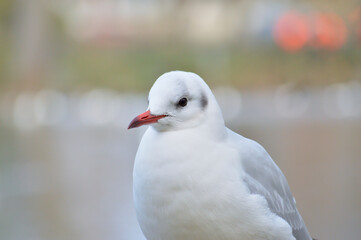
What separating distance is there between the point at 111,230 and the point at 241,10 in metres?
9.00

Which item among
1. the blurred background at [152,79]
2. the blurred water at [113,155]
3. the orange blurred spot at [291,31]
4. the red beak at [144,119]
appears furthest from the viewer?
the orange blurred spot at [291,31]

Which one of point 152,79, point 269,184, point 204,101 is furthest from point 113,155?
point 204,101

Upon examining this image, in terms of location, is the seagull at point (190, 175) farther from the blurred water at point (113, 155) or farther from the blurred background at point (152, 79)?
the blurred background at point (152, 79)

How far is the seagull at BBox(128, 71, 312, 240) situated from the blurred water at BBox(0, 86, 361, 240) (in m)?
1.51

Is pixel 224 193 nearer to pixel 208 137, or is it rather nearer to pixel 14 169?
pixel 208 137

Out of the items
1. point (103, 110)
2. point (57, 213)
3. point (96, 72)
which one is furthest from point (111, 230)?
point (96, 72)

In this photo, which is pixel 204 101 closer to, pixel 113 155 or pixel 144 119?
pixel 144 119

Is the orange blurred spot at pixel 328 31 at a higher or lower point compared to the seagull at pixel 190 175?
higher

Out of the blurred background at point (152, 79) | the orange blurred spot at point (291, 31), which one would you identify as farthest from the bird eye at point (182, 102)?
the orange blurred spot at point (291, 31)

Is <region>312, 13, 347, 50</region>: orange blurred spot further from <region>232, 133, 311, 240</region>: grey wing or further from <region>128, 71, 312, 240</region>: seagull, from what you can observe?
<region>128, 71, 312, 240</region>: seagull

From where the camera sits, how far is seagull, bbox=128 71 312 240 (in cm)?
150

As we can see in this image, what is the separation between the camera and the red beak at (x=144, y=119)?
1.43 metres

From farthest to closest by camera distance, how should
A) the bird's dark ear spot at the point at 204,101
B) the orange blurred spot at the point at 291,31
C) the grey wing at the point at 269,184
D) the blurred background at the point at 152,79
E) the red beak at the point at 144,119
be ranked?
the orange blurred spot at the point at 291,31 < the blurred background at the point at 152,79 < the grey wing at the point at 269,184 < the bird's dark ear spot at the point at 204,101 < the red beak at the point at 144,119

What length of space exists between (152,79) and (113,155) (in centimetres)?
393
